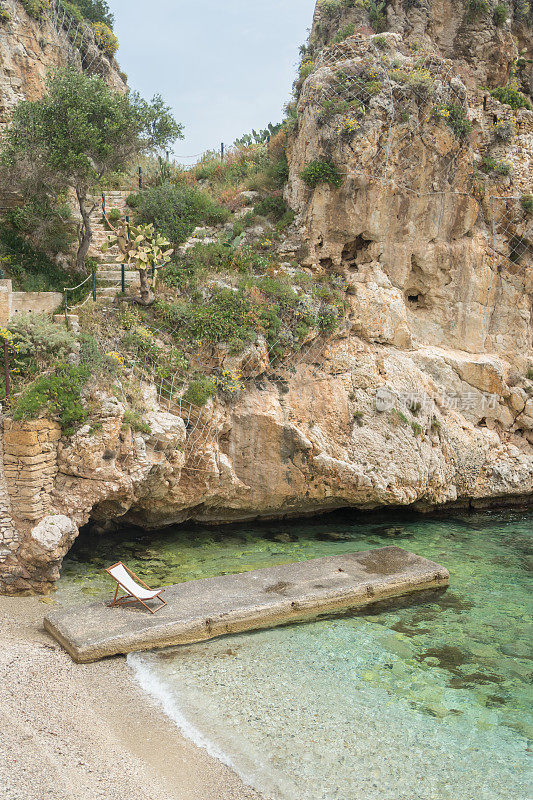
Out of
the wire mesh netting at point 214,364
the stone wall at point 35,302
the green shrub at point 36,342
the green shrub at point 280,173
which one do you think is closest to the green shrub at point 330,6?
the green shrub at point 280,173

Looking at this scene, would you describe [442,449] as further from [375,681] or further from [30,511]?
[30,511]

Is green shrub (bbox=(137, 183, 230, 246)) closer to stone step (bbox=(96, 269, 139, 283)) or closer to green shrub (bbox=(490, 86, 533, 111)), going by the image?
stone step (bbox=(96, 269, 139, 283))

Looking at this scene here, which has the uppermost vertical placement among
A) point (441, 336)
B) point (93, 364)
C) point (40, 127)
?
point (40, 127)

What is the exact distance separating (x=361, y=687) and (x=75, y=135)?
14.0 m

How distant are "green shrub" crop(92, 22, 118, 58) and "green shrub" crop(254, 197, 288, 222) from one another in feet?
44.3

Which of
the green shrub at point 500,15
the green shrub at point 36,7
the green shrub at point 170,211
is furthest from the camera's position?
the green shrub at point 500,15

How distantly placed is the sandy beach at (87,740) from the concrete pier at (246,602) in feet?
1.36

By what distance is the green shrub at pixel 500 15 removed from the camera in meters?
20.2

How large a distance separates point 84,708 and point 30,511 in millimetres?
4256

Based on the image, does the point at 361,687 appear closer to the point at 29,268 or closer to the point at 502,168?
the point at 29,268

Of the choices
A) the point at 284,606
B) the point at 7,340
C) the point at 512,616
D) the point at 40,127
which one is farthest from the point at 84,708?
the point at 40,127

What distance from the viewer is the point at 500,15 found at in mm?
20203

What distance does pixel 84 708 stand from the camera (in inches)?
314

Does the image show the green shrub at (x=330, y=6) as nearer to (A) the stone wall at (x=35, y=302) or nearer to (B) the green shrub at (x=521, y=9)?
(B) the green shrub at (x=521, y=9)
